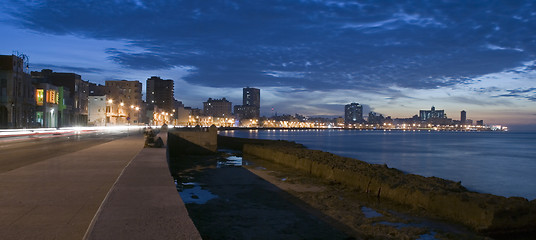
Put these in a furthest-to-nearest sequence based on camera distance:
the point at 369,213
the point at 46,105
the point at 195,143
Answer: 1. the point at 46,105
2. the point at 195,143
3. the point at 369,213

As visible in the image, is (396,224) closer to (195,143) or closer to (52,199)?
(52,199)

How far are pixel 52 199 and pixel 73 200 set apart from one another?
482 millimetres

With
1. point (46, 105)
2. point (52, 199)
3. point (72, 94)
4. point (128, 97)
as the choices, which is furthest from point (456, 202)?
point (128, 97)

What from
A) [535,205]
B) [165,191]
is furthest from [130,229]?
[535,205]

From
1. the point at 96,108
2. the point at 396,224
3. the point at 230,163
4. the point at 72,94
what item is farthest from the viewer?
the point at 96,108

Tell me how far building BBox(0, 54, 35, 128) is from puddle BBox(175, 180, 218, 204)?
45486 millimetres

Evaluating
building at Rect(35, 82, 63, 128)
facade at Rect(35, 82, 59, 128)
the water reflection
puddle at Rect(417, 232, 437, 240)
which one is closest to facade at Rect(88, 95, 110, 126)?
facade at Rect(35, 82, 59, 128)

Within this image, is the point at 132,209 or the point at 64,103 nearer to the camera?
the point at 132,209

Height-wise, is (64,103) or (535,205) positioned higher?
(64,103)

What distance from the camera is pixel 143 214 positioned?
6523 mm

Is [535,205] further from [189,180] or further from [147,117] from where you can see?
[147,117]

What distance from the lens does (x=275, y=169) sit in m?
29.7

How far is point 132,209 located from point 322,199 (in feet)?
36.2

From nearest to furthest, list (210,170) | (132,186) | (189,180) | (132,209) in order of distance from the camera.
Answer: (132,209) → (132,186) → (189,180) → (210,170)
